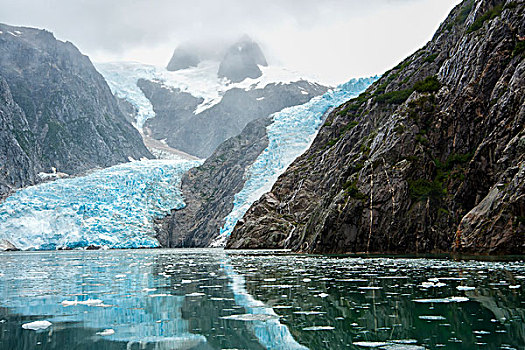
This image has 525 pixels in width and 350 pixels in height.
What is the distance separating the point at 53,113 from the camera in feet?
523

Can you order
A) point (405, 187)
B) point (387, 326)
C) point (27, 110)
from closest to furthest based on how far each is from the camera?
1. point (387, 326)
2. point (405, 187)
3. point (27, 110)

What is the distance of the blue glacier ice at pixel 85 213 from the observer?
3356 inches

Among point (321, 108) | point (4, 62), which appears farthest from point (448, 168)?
point (4, 62)

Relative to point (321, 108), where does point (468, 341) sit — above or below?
below

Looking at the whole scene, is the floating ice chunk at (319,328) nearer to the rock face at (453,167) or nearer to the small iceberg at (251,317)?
the small iceberg at (251,317)

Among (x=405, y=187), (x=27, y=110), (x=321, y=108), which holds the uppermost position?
(x=27, y=110)

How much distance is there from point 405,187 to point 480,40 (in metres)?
14.9

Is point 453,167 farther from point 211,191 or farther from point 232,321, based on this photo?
point 211,191

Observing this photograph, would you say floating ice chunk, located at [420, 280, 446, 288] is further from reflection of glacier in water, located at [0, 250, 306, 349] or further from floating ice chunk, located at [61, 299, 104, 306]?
floating ice chunk, located at [61, 299, 104, 306]

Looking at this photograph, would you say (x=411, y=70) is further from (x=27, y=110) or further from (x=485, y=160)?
(x=27, y=110)

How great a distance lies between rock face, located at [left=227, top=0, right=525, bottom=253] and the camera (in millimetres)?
27953

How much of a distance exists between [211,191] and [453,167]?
3482 inches

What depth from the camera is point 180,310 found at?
30.7 feet

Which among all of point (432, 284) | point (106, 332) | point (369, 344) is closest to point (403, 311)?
point (369, 344)
